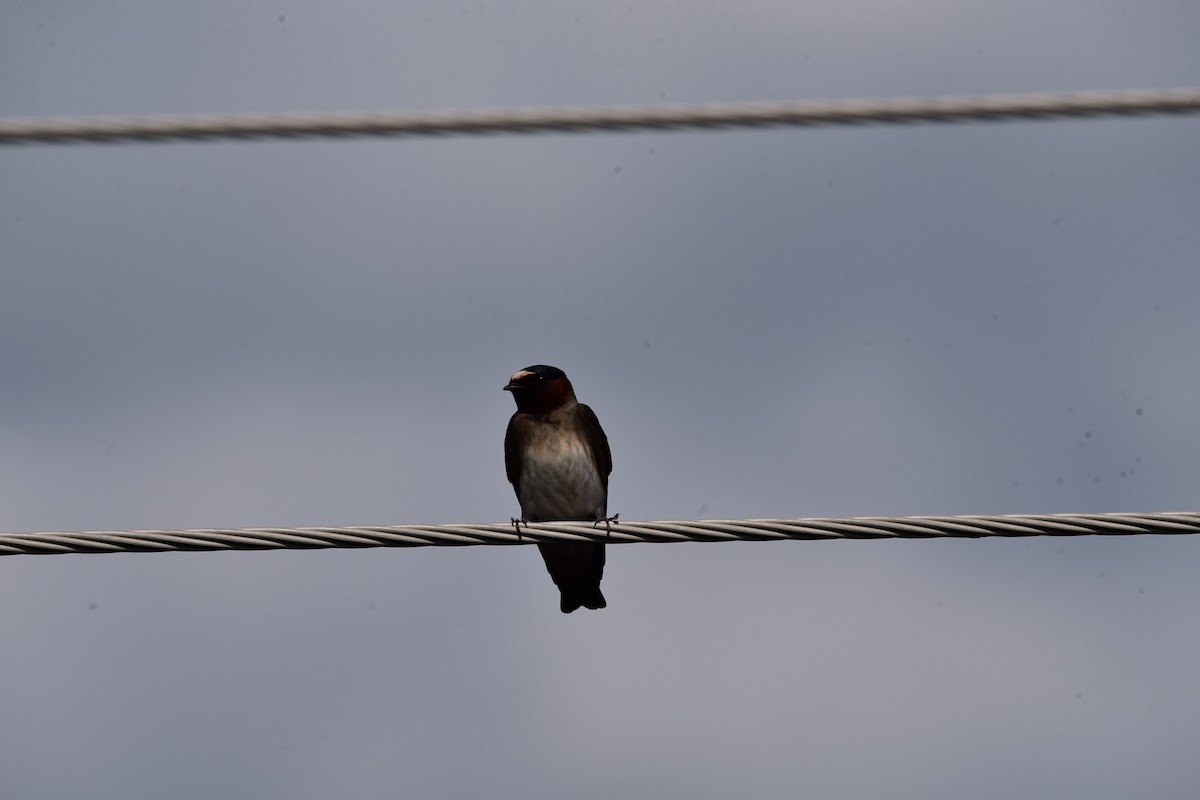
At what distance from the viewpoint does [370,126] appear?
6473 mm

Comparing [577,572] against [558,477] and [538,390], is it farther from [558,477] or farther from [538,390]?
[538,390]

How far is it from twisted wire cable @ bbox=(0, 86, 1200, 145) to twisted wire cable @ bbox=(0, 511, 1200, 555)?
1524mm

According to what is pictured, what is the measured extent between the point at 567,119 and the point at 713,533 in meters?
1.74

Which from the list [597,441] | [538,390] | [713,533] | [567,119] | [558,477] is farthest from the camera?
[597,441]

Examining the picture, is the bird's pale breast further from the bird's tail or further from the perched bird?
the bird's tail

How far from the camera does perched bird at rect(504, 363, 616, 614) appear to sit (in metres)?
11.3

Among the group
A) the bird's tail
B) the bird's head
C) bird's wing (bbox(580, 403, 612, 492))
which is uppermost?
the bird's head

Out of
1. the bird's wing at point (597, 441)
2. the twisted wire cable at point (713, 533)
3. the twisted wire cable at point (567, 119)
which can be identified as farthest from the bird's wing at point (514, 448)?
the twisted wire cable at point (567, 119)

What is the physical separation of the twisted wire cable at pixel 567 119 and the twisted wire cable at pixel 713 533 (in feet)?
5.00

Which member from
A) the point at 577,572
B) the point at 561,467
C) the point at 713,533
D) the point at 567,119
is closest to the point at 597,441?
the point at 561,467

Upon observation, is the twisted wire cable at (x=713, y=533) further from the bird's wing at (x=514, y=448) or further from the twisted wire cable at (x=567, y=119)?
the bird's wing at (x=514, y=448)

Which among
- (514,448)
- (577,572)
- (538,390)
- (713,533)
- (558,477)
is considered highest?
(538,390)

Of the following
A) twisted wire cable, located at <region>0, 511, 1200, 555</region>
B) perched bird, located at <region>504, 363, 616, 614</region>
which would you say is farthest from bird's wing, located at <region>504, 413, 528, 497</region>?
twisted wire cable, located at <region>0, 511, 1200, 555</region>

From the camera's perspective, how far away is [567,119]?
6426 millimetres
